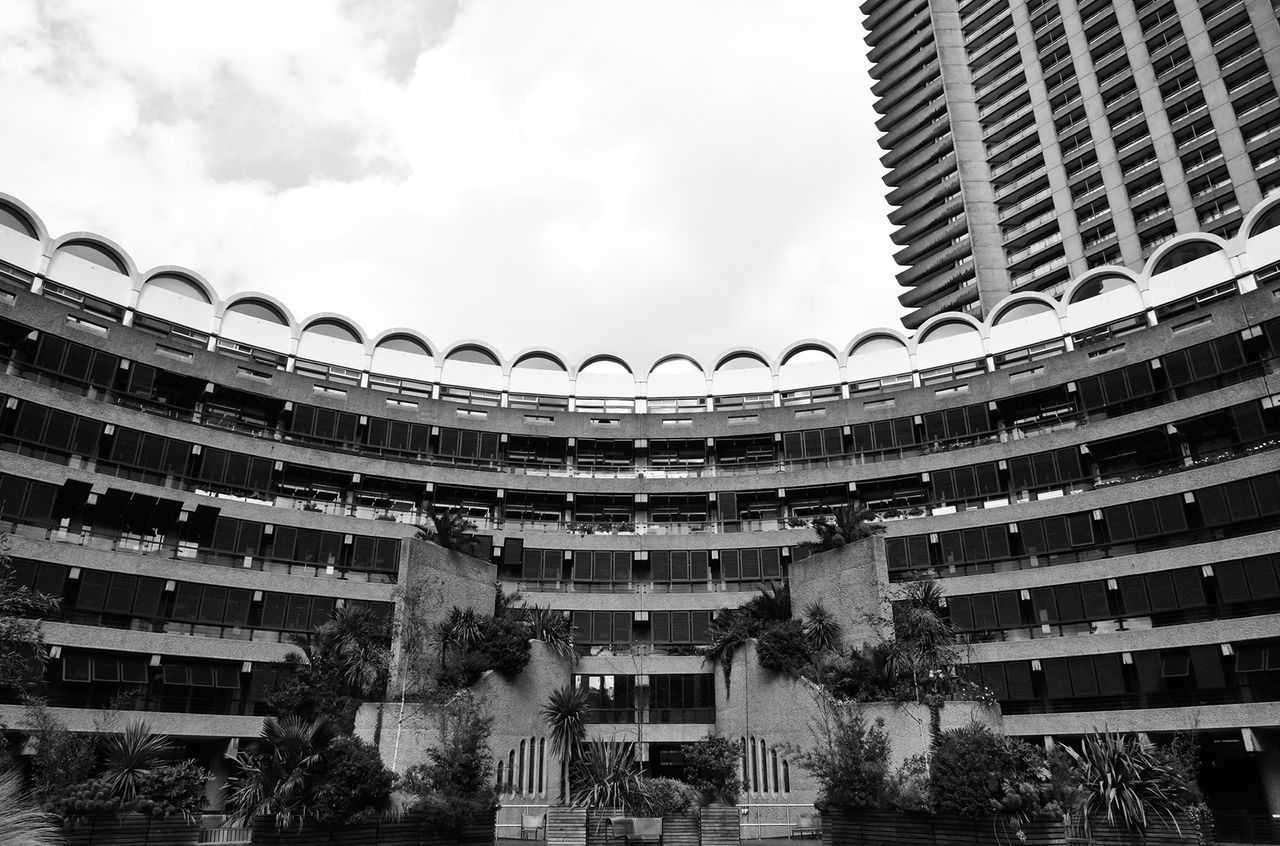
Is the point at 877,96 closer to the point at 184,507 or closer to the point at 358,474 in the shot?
the point at 358,474

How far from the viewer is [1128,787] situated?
19734 millimetres

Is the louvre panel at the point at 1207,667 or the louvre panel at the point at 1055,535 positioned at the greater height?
the louvre panel at the point at 1055,535

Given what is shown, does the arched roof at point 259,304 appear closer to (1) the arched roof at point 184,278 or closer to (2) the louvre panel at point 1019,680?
(1) the arched roof at point 184,278

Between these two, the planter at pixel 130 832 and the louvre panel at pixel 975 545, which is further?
the louvre panel at pixel 975 545

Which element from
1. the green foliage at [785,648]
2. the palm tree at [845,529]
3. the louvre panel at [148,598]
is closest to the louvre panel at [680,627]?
the green foliage at [785,648]

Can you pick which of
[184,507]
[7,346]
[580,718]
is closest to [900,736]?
[580,718]

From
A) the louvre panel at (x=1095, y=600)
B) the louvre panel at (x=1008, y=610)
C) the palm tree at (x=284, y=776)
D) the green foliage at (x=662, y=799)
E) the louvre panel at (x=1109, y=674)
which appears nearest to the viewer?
the palm tree at (x=284, y=776)

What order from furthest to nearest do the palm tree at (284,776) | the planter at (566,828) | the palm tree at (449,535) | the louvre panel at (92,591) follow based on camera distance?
1. the palm tree at (449,535)
2. the louvre panel at (92,591)
3. the planter at (566,828)
4. the palm tree at (284,776)

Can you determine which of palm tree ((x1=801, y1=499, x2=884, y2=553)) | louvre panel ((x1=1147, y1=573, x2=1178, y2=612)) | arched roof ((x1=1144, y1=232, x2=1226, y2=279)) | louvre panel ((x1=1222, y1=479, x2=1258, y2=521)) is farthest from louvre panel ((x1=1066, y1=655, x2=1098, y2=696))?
arched roof ((x1=1144, y1=232, x2=1226, y2=279))

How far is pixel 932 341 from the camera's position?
4731 centimetres

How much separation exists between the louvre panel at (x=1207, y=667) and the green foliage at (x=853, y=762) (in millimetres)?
15260

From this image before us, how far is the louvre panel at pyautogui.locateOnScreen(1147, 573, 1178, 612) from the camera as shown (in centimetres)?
3559

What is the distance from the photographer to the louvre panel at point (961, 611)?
39.2 meters

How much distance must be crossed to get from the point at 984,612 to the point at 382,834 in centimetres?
2726
